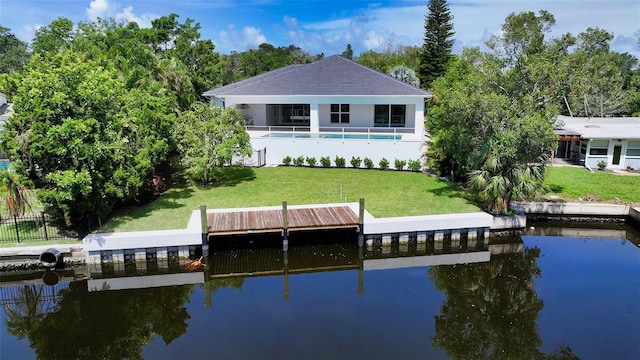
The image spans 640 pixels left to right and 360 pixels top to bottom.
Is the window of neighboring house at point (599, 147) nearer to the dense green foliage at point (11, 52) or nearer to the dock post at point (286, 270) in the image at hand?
the dock post at point (286, 270)

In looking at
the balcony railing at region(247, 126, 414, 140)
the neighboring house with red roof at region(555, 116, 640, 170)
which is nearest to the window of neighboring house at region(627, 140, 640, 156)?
the neighboring house with red roof at region(555, 116, 640, 170)

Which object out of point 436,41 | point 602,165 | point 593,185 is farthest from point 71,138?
point 436,41

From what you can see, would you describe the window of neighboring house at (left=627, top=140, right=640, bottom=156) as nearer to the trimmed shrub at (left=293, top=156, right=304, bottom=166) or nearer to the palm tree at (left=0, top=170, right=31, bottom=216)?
the trimmed shrub at (left=293, top=156, right=304, bottom=166)

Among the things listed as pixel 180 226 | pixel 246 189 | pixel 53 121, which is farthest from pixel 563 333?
pixel 53 121

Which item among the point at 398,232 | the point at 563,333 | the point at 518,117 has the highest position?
the point at 518,117

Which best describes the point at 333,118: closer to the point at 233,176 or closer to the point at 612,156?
the point at 233,176

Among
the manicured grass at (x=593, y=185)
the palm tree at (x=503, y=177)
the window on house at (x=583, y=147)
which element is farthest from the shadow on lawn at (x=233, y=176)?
the window on house at (x=583, y=147)

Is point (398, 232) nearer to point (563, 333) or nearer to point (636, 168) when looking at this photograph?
point (563, 333)
